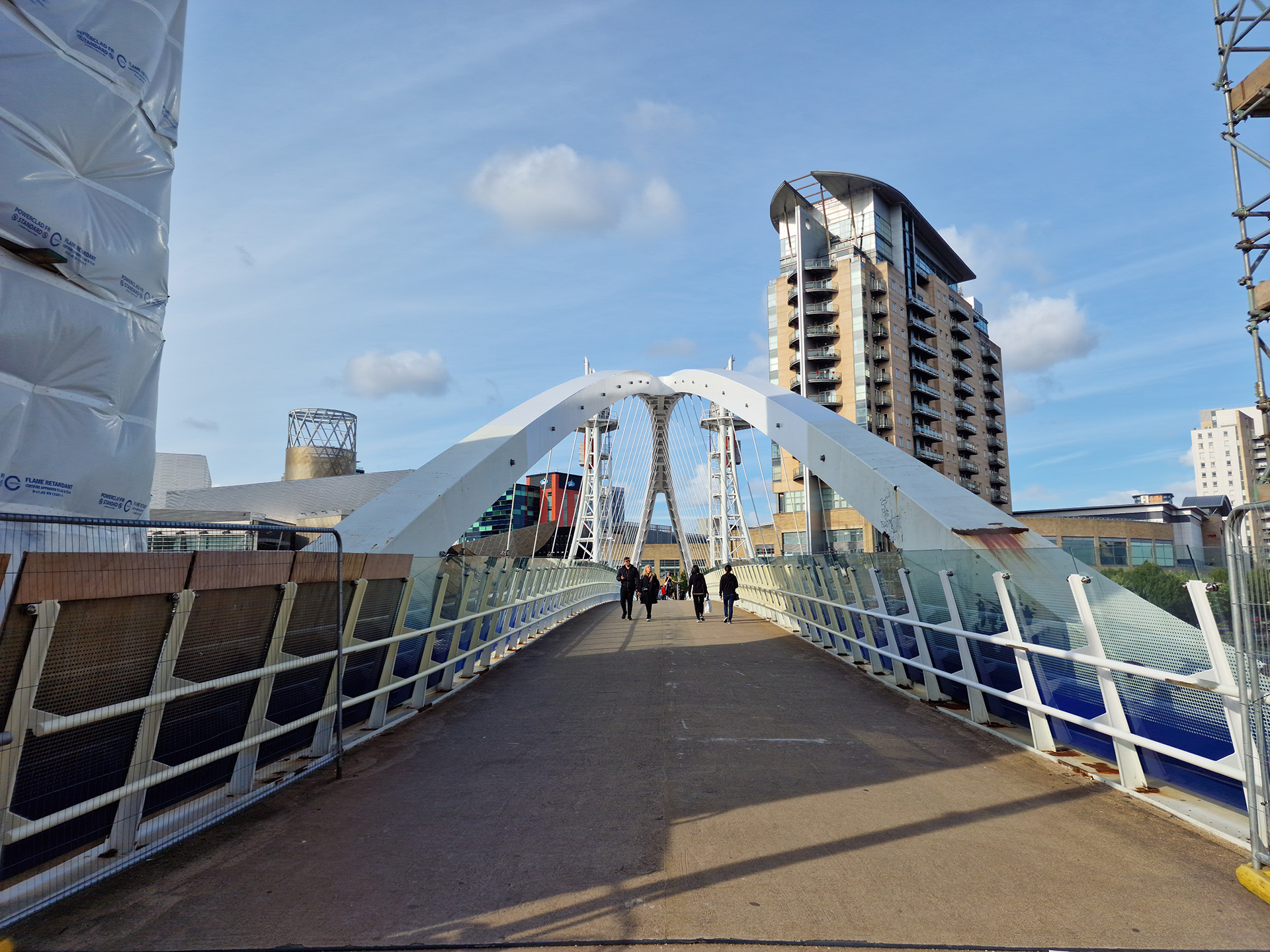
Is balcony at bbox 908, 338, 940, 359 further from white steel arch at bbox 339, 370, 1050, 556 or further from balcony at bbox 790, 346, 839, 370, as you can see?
white steel arch at bbox 339, 370, 1050, 556

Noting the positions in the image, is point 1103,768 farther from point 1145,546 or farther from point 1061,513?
point 1061,513

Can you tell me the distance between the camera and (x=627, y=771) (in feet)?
20.0

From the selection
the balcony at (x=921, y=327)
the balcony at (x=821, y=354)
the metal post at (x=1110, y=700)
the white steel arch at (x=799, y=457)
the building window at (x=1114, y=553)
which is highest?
the balcony at (x=921, y=327)

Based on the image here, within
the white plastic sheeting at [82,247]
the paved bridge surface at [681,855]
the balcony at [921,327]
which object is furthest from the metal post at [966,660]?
the balcony at [921,327]

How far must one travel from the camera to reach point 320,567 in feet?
19.8

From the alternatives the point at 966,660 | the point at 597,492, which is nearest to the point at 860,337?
the point at 597,492

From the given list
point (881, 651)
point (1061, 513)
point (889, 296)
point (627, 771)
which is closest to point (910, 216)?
point (889, 296)

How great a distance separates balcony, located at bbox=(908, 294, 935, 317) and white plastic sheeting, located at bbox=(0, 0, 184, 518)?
7126cm

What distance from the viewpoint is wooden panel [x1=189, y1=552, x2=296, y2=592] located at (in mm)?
4574

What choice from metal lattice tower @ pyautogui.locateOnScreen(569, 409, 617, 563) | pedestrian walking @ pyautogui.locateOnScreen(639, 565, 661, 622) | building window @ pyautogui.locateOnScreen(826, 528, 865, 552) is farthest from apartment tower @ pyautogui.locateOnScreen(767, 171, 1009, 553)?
pedestrian walking @ pyautogui.locateOnScreen(639, 565, 661, 622)

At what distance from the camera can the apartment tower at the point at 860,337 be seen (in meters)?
66.5

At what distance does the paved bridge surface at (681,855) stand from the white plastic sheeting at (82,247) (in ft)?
13.2

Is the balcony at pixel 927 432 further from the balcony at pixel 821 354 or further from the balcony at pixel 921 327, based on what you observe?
the balcony at pixel 821 354

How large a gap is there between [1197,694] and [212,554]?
17.5ft
